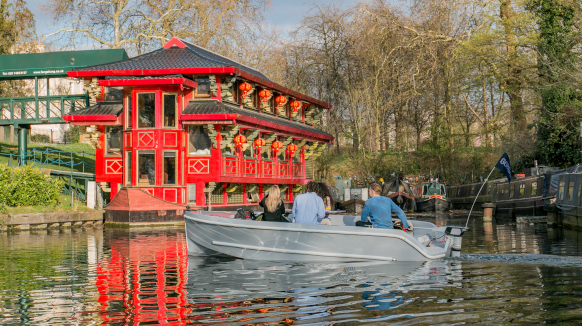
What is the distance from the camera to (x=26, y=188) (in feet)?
92.9

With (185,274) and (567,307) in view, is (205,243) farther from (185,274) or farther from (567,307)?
(567,307)

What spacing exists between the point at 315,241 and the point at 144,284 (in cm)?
398

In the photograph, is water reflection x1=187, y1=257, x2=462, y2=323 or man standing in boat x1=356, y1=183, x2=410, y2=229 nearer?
water reflection x1=187, y1=257, x2=462, y2=323

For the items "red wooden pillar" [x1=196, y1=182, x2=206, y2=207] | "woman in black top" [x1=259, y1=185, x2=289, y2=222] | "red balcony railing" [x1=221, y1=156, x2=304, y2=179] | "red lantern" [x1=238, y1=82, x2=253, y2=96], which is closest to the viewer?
"woman in black top" [x1=259, y1=185, x2=289, y2=222]

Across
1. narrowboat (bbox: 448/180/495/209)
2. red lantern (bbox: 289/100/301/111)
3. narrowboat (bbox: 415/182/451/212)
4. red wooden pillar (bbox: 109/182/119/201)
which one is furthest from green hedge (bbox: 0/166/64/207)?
narrowboat (bbox: 448/180/495/209)

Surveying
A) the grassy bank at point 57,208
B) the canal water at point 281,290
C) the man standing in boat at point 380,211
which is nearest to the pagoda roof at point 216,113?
the grassy bank at point 57,208

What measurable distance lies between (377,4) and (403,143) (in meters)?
11.6

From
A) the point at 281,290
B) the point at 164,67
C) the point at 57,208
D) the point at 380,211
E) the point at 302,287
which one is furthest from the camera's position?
the point at 164,67

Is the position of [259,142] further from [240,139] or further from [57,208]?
[57,208]

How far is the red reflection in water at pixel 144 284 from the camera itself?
8.66 meters

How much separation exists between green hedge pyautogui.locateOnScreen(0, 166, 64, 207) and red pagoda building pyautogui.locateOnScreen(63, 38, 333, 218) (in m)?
3.20

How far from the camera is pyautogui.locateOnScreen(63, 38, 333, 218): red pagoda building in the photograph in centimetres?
3109

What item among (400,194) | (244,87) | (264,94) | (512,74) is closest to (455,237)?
(244,87)

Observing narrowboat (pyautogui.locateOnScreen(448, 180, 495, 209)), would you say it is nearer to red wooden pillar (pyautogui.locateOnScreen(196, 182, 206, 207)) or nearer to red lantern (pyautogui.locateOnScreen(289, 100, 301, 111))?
red lantern (pyautogui.locateOnScreen(289, 100, 301, 111))
